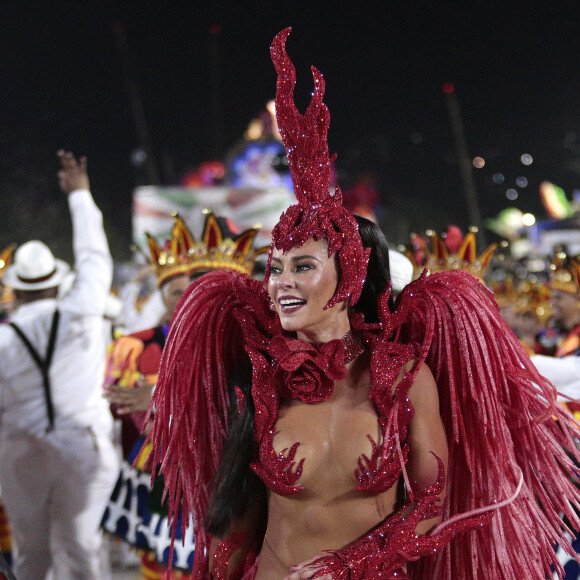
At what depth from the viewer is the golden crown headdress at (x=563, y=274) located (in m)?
5.52

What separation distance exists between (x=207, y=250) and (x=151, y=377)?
2.89ft

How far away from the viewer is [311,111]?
7.46 ft

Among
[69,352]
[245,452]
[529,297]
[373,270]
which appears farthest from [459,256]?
[529,297]

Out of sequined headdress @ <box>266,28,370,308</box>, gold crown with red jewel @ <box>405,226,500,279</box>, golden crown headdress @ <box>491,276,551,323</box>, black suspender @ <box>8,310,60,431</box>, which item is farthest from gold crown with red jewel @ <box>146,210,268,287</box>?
golden crown headdress @ <box>491,276,551,323</box>

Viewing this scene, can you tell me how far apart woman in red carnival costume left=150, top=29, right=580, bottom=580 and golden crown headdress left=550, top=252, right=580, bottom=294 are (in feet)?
11.0

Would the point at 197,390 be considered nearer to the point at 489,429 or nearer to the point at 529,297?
the point at 489,429

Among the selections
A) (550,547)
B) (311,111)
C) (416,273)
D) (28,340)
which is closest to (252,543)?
(550,547)

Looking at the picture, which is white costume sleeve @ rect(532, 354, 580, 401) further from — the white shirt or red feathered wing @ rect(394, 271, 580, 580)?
the white shirt

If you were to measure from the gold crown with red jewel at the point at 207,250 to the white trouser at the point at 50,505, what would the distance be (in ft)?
4.03

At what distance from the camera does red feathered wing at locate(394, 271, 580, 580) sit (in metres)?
2.30

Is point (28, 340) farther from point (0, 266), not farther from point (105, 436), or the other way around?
point (0, 266)

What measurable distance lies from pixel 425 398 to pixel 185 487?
886 millimetres

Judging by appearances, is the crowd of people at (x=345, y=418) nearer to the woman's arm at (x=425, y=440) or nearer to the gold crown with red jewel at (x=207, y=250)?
the woman's arm at (x=425, y=440)

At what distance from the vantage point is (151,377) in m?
4.48
